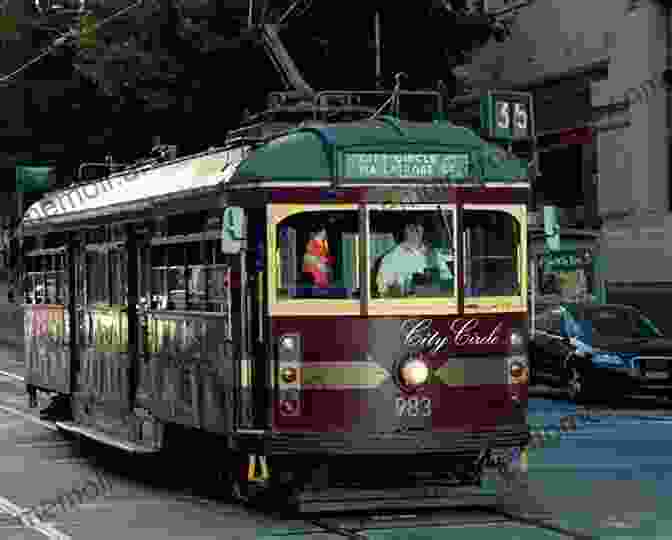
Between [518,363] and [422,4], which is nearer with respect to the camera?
[518,363]

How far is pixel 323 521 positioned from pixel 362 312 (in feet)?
5.18

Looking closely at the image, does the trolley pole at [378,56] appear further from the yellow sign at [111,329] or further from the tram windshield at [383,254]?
the tram windshield at [383,254]

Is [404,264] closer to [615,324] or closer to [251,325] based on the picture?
[251,325]

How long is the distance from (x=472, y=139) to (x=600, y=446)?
589 centimetres

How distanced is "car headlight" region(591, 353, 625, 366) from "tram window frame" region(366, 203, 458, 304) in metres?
11.4

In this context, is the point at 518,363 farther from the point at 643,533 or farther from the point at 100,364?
the point at 100,364

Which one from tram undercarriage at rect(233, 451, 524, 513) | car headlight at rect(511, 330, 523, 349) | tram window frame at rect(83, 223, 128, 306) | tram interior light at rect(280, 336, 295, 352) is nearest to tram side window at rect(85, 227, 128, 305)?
tram window frame at rect(83, 223, 128, 306)

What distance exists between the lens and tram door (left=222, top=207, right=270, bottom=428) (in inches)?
528

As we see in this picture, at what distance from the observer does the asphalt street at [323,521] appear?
12750 millimetres

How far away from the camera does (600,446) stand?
18906 mm

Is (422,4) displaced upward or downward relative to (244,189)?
upward

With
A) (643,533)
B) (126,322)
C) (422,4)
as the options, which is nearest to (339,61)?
(422,4)

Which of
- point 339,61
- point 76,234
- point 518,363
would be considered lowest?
point 518,363

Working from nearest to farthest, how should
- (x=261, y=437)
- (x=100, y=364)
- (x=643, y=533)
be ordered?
(x=643, y=533) < (x=261, y=437) < (x=100, y=364)
